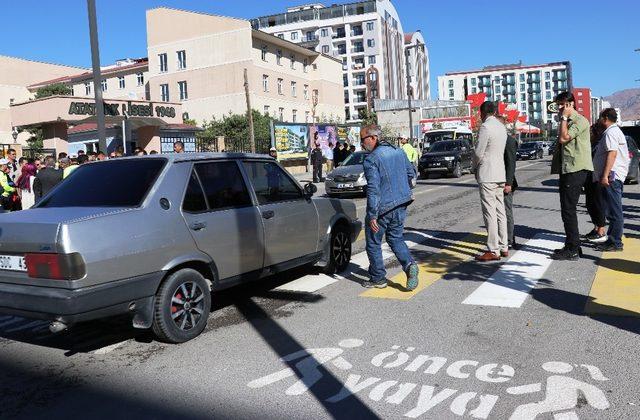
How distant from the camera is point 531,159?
4828 centimetres

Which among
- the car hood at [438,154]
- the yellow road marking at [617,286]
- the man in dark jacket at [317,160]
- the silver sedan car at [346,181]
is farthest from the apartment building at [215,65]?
the yellow road marking at [617,286]

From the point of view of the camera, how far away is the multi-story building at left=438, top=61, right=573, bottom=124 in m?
175

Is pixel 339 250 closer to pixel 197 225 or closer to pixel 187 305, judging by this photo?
pixel 197 225

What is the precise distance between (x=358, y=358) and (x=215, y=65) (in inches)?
2120

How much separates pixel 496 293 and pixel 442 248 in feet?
9.29

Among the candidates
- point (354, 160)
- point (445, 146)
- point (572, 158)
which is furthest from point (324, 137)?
point (572, 158)

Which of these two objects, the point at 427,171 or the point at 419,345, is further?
the point at 427,171

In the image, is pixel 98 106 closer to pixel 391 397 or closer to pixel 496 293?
pixel 496 293

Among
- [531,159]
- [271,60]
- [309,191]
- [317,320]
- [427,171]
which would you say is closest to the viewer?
[317,320]

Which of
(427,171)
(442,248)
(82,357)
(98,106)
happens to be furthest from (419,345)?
(427,171)

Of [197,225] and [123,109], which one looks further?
[123,109]

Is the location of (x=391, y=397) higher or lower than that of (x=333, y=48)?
lower

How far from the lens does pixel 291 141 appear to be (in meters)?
32.1

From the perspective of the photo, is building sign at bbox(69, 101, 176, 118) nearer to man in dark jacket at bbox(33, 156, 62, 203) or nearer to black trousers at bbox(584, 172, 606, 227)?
man in dark jacket at bbox(33, 156, 62, 203)
